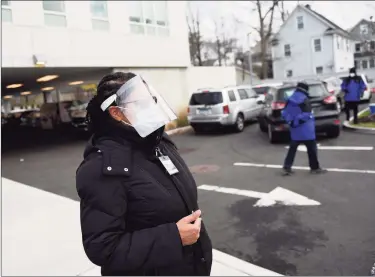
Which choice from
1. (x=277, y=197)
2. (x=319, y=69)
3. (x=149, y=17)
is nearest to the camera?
(x=319, y=69)

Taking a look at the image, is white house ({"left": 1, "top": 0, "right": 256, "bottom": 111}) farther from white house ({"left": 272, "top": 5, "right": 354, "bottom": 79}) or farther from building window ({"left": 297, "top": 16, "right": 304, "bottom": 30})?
building window ({"left": 297, "top": 16, "right": 304, "bottom": 30})

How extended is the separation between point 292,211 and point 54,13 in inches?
410

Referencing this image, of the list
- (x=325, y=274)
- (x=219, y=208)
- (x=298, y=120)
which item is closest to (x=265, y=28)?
(x=325, y=274)

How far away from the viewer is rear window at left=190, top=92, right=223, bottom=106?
42.2ft

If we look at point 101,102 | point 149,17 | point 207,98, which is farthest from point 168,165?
point 149,17

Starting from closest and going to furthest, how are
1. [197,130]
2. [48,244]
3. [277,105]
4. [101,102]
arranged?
[101,102] → [48,244] → [277,105] → [197,130]

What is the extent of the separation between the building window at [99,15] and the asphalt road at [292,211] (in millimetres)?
6360

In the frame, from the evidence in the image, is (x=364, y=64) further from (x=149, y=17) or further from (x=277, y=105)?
(x=149, y=17)

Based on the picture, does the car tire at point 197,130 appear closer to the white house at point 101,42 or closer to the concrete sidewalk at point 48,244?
the white house at point 101,42

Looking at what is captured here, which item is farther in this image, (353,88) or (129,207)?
(353,88)

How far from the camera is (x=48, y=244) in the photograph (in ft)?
14.2

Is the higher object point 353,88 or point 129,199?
point 353,88

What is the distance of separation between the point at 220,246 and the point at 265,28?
2.80m

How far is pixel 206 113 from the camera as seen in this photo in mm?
12867
